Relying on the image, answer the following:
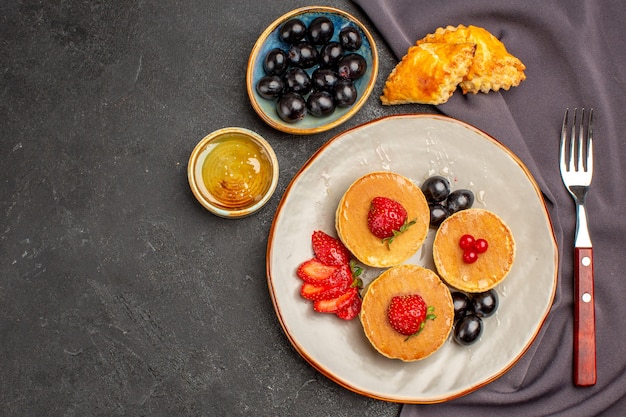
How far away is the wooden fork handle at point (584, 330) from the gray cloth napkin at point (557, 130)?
0.12 ft

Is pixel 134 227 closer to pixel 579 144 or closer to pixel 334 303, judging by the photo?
pixel 334 303

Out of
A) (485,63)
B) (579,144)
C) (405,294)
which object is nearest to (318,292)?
(405,294)

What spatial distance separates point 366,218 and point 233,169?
1.78 feet

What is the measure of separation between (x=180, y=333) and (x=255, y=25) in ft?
4.11

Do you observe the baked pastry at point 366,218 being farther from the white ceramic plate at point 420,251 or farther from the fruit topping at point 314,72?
the fruit topping at point 314,72

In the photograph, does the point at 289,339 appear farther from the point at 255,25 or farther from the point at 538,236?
the point at 255,25

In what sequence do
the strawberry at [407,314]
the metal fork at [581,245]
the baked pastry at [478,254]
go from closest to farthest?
1. the strawberry at [407,314]
2. the baked pastry at [478,254]
3. the metal fork at [581,245]

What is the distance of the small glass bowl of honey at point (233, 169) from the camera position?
2.45 m

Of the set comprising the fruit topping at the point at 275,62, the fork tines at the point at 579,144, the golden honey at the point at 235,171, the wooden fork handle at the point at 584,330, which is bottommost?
the wooden fork handle at the point at 584,330

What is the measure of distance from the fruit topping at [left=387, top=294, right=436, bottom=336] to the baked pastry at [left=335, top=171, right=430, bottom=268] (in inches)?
6.0

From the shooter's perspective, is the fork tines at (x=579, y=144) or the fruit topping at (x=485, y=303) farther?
the fork tines at (x=579, y=144)

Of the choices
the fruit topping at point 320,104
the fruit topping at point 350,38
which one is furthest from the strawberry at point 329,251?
the fruit topping at point 350,38

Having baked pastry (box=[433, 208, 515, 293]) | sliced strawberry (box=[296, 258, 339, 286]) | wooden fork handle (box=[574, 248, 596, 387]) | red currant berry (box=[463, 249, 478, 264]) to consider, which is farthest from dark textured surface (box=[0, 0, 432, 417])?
wooden fork handle (box=[574, 248, 596, 387])

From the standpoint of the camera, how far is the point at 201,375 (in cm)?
250
